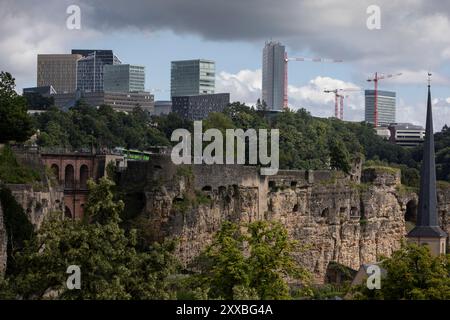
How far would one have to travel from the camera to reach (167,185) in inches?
2960

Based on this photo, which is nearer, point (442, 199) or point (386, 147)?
point (442, 199)

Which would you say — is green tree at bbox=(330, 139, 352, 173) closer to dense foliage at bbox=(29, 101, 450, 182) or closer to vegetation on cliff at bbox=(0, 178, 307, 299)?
dense foliage at bbox=(29, 101, 450, 182)

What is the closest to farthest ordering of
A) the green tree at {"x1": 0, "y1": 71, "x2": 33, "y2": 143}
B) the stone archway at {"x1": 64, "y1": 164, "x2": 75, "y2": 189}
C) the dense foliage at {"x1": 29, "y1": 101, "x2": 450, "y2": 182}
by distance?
the green tree at {"x1": 0, "y1": 71, "x2": 33, "y2": 143} < the stone archway at {"x1": 64, "y1": 164, "x2": 75, "y2": 189} < the dense foliage at {"x1": 29, "y1": 101, "x2": 450, "y2": 182}

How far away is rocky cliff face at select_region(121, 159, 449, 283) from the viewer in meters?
75.2

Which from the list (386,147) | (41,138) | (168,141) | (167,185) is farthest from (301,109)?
(167,185)

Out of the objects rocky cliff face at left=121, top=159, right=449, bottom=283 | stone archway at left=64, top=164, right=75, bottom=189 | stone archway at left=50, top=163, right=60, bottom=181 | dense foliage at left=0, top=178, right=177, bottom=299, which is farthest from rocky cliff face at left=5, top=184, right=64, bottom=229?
dense foliage at left=0, top=178, right=177, bottom=299

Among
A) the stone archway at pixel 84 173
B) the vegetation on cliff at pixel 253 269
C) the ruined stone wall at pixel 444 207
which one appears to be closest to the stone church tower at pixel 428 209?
the ruined stone wall at pixel 444 207

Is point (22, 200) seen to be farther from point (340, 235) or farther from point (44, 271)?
point (340, 235)

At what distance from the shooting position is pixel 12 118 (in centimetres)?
7294

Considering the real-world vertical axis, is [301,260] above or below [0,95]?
below

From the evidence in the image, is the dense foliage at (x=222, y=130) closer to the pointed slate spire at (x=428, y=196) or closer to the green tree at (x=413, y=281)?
the pointed slate spire at (x=428, y=196)

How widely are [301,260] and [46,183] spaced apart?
83.5 ft

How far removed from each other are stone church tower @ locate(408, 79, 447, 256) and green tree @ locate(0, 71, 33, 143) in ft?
89.7
